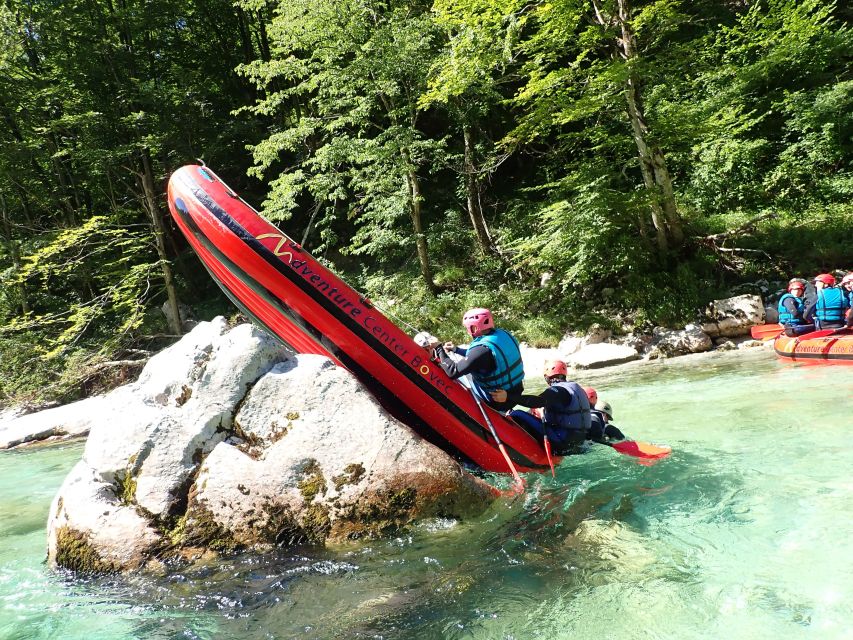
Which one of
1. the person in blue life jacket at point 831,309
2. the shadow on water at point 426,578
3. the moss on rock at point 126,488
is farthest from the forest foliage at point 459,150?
the moss on rock at point 126,488

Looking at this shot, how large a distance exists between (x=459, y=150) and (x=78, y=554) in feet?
43.7

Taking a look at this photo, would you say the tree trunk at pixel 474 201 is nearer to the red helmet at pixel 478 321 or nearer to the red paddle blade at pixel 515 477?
the red helmet at pixel 478 321

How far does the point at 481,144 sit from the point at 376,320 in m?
9.78

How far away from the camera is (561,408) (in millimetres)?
4203

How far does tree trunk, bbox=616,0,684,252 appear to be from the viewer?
29.5 ft

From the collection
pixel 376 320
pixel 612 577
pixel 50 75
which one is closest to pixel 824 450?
pixel 612 577

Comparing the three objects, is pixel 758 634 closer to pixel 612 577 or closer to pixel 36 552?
pixel 612 577

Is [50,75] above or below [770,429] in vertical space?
above

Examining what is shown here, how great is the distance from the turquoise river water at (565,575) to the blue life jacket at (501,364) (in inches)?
29.9

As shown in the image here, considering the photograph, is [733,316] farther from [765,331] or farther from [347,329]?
[347,329]

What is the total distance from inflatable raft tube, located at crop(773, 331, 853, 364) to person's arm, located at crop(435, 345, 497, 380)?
202 inches

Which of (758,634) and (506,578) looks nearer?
(758,634)

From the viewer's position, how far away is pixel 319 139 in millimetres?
15258

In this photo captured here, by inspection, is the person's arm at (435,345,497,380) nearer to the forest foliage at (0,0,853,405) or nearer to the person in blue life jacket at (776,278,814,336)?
the person in blue life jacket at (776,278,814,336)
